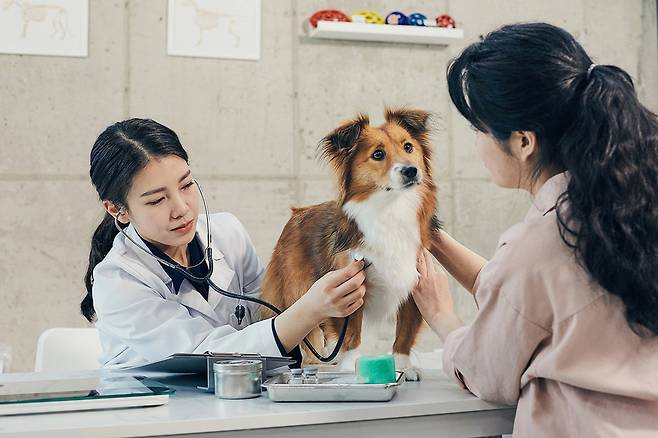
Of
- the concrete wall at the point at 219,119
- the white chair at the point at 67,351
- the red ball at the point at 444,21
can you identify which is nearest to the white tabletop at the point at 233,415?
the white chair at the point at 67,351

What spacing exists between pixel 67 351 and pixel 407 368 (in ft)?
3.67

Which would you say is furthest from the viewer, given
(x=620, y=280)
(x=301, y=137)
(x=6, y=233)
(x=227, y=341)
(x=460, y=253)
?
(x=301, y=137)

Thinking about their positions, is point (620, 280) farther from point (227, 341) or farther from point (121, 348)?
point (121, 348)

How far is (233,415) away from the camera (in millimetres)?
1229

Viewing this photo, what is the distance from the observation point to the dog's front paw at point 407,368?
1582mm

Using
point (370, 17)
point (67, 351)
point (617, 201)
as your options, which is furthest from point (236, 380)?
point (370, 17)

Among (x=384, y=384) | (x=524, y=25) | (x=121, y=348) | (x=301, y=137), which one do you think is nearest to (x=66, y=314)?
(x=301, y=137)

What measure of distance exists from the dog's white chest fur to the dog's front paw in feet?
0.33

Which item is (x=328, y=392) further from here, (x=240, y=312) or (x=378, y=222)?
(x=240, y=312)

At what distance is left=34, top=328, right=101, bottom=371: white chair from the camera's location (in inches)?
88.4

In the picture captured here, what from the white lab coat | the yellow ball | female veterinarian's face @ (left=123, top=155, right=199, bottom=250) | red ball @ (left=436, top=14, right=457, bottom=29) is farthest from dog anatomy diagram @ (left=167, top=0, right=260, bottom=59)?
female veterinarian's face @ (left=123, top=155, right=199, bottom=250)

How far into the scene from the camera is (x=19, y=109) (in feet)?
12.0

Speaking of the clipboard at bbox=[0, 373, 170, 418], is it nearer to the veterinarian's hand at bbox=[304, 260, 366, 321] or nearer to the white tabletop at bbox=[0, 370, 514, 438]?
the white tabletop at bbox=[0, 370, 514, 438]

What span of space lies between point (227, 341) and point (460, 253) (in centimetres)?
59
